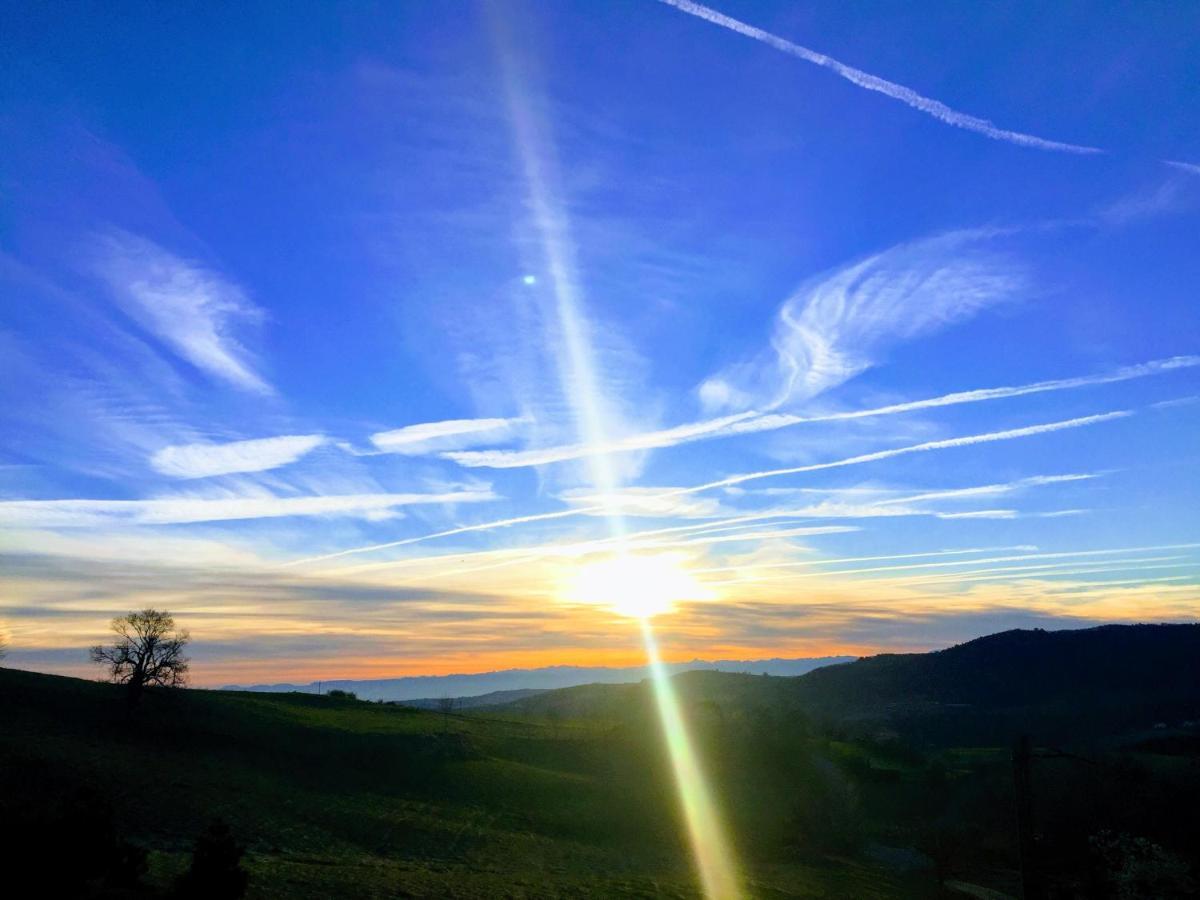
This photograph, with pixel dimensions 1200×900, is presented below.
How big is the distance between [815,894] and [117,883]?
135 ft

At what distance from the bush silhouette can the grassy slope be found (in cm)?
496

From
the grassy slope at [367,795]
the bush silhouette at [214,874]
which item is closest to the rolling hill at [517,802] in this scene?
the grassy slope at [367,795]

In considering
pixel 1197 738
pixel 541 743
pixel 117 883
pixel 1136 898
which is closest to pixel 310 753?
pixel 541 743

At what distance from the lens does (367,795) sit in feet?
204

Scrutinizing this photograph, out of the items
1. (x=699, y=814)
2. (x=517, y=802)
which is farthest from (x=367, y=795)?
(x=699, y=814)

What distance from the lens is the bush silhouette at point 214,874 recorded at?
75.8 ft

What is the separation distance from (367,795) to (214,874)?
42376 mm

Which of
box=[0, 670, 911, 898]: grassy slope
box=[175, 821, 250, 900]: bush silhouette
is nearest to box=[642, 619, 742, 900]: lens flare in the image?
box=[0, 670, 911, 898]: grassy slope

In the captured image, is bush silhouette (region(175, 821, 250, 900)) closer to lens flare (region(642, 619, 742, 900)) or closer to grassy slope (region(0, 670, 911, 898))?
grassy slope (region(0, 670, 911, 898))

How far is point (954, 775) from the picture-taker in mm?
107375

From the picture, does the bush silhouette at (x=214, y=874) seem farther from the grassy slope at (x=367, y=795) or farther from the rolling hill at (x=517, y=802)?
the grassy slope at (x=367, y=795)

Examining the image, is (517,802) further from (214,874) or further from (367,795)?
(214,874)

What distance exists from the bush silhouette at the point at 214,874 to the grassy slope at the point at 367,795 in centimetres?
496

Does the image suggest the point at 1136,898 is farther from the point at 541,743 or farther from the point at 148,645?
the point at 148,645
